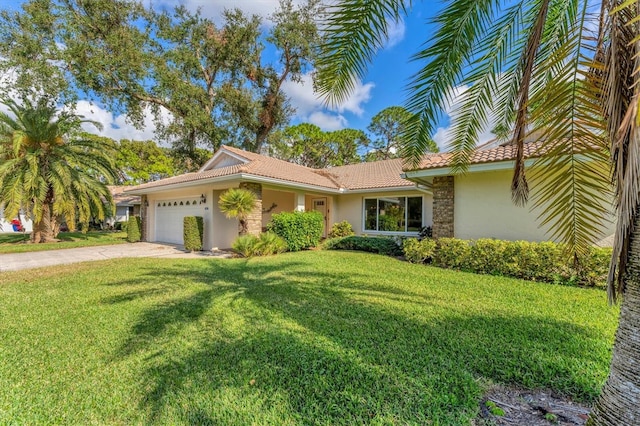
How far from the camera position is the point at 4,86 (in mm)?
17094

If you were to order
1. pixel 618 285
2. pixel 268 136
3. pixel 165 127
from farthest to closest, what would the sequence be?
pixel 268 136, pixel 165 127, pixel 618 285

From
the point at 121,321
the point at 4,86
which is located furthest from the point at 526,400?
the point at 4,86

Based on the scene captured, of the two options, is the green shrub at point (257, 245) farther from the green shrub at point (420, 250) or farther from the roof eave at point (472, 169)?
the roof eave at point (472, 169)

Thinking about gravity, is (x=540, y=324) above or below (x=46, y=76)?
below

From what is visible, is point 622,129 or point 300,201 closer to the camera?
point 622,129

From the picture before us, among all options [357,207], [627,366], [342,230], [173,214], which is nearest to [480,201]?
[357,207]

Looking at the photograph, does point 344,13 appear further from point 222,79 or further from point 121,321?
point 222,79

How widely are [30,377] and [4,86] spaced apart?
23.3 metres

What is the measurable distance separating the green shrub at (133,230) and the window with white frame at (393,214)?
1442cm

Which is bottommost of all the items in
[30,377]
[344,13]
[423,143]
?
[30,377]

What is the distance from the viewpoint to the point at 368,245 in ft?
42.8

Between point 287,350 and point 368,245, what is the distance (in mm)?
9701

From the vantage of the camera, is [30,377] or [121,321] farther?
[121,321]

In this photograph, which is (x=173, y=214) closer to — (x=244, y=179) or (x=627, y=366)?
(x=244, y=179)
